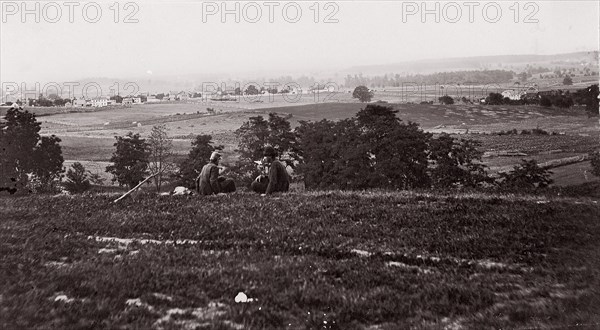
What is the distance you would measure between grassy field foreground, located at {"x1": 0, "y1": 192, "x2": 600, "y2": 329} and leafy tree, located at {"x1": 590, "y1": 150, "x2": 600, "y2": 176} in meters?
8.40

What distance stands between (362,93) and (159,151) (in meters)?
11.2

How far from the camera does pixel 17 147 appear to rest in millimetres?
22828

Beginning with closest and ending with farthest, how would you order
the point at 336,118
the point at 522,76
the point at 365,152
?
the point at 522,76 → the point at 336,118 → the point at 365,152

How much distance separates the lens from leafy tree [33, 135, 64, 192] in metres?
23.3

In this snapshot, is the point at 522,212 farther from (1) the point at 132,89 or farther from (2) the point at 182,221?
(1) the point at 132,89

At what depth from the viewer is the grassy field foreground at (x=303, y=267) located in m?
6.84

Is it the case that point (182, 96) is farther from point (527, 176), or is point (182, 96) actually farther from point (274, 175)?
point (527, 176)

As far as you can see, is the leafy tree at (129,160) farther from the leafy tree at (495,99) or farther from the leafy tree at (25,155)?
the leafy tree at (495,99)

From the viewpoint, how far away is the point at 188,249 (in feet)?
31.8

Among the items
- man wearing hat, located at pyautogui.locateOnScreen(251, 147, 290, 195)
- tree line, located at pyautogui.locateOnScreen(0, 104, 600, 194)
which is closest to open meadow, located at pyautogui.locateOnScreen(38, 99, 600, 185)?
tree line, located at pyautogui.locateOnScreen(0, 104, 600, 194)

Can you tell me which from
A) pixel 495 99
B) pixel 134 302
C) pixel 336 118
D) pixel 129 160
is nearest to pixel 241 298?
pixel 134 302

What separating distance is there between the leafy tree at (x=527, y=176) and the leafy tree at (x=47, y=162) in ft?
72.5

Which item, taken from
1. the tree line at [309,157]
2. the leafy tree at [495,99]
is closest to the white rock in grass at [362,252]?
the tree line at [309,157]

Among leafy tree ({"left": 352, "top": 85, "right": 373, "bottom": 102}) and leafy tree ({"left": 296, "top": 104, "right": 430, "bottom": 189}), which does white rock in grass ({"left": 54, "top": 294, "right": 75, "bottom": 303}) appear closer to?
leafy tree ({"left": 352, "top": 85, "right": 373, "bottom": 102})
